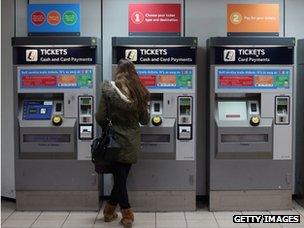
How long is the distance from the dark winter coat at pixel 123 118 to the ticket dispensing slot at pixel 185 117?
21.7 inches

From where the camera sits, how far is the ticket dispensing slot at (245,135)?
4.24m

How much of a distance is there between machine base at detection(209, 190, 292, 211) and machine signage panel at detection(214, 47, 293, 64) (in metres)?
1.34

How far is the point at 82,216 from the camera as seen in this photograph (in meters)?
4.18

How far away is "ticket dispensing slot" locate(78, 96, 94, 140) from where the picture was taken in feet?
13.8

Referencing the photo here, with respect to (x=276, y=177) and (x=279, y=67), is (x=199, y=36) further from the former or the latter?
(x=276, y=177)

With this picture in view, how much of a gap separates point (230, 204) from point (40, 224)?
1.89 metres

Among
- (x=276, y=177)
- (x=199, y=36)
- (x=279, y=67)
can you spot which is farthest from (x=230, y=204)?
(x=199, y=36)

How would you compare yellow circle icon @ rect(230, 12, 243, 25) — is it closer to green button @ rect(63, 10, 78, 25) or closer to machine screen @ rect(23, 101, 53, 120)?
green button @ rect(63, 10, 78, 25)

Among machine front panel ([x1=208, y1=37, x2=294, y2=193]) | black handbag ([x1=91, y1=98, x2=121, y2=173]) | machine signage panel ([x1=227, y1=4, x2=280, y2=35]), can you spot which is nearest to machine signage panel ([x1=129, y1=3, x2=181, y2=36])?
machine front panel ([x1=208, y1=37, x2=294, y2=193])

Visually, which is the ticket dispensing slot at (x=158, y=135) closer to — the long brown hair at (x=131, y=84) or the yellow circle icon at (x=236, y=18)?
the long brown hair at (x=131, y=84)

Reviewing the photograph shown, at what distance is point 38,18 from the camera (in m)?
4.50

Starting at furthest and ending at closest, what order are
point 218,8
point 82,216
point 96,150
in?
1. point 218,8
2. point 82,216
3. point 96,150

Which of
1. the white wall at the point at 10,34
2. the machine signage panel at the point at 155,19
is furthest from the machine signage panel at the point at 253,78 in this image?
the white wall at the point at 10,34

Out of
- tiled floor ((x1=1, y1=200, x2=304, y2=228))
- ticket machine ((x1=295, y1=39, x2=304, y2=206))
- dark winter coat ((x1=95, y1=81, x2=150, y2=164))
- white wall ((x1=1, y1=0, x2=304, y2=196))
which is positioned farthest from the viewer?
white wall ((x1=1, y1=0, x2=304, y2=196))
